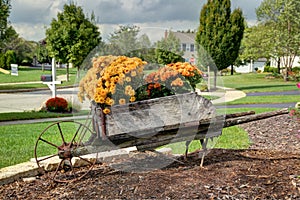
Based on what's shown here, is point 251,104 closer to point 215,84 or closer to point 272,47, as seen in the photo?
point 215,84

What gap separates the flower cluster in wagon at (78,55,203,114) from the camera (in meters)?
4.15

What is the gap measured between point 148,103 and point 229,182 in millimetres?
1202

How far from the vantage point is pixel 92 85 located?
4.24 metres

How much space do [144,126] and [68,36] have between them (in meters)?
19.9

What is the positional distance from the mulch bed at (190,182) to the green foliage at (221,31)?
19.9 meters

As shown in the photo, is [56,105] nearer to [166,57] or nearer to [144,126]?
[166,57]

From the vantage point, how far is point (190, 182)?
4.09m

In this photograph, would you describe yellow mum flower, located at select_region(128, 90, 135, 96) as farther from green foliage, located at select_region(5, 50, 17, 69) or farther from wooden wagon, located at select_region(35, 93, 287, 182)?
green foliage, located at select_region(5, 50, 17, 69)

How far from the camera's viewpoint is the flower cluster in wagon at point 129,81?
415cm

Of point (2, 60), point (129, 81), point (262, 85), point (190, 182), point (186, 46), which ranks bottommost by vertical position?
point (190, 182)

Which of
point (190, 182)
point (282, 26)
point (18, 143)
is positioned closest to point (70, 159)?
point (190, 182)

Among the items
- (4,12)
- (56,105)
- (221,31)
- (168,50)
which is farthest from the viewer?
(221,31)

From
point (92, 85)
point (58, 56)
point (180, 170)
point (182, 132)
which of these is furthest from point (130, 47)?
point (58, 56)

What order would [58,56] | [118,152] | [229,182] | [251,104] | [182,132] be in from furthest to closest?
[58,56] → [251,104] → [118,152] → [182,132] → [229,182]
